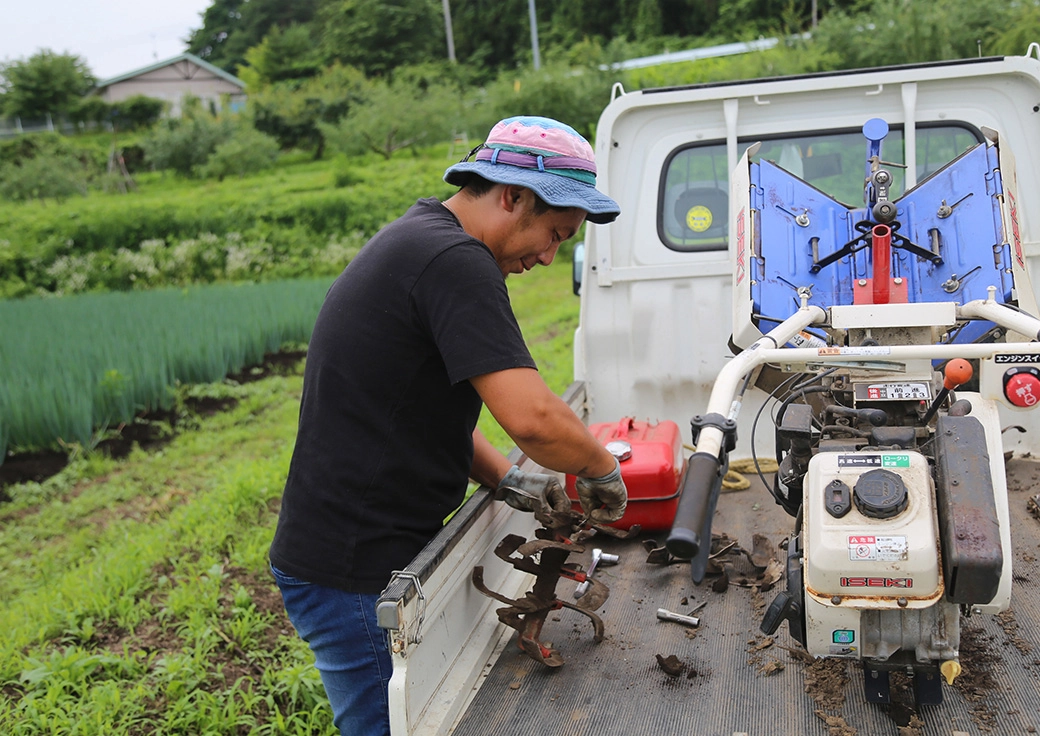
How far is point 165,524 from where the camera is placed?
5.27 metres

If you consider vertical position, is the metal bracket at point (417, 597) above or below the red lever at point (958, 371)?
below

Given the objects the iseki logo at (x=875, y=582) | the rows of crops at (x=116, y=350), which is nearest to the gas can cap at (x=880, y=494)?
the iseki logo at (x=875, y=582)

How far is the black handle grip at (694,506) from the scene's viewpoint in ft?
5.36

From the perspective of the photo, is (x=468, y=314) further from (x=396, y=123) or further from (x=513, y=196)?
(x=396, y=123)

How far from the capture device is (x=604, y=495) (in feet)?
7.30

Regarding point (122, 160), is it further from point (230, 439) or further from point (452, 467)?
point (452, 467)

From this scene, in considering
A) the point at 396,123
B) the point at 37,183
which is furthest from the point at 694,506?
the point at 37,183

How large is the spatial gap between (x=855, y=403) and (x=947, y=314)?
35 centimetres

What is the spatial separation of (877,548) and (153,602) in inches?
141

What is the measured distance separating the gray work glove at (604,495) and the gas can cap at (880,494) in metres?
0.54

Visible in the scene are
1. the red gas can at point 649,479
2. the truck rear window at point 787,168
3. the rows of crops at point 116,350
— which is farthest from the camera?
the rows of crops at point 116,350

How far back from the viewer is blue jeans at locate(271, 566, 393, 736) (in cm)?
211

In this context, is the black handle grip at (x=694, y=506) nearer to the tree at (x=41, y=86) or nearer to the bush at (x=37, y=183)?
the bush at (x=37, y=183)

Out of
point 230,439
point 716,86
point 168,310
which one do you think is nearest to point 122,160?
point 168,310
